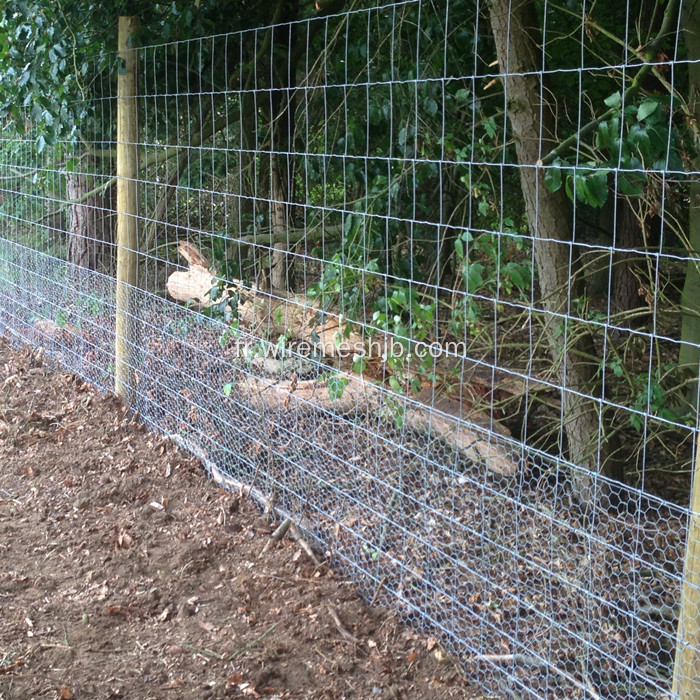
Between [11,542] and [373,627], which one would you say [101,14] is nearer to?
[11,542]

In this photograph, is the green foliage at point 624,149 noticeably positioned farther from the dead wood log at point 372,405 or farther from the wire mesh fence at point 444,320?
the dead wood log at point 372,405

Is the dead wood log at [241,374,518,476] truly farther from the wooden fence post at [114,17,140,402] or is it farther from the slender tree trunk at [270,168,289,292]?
the wooden fence post at [114,17,140,402]

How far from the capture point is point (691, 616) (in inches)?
86.7

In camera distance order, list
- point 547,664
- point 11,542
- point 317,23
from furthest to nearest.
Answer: point 317,23 → point 11,542 → point 547,664

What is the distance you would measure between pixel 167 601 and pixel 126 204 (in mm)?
2760

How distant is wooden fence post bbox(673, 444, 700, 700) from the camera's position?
2.18 m

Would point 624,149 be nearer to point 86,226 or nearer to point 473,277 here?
point 473,277

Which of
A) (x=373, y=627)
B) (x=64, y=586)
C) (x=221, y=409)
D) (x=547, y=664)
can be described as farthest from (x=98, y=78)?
(x=547, y=664)

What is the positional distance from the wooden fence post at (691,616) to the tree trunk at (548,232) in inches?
38.2

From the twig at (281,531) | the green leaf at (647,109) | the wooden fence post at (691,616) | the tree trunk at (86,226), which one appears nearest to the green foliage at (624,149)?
the green leaf at (647,109)

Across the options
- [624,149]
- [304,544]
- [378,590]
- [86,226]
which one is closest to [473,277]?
[624,149]

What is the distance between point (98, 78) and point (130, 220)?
1055 mm

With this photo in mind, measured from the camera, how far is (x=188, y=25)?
5324 millimetres

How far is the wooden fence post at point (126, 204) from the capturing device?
5090 mm
